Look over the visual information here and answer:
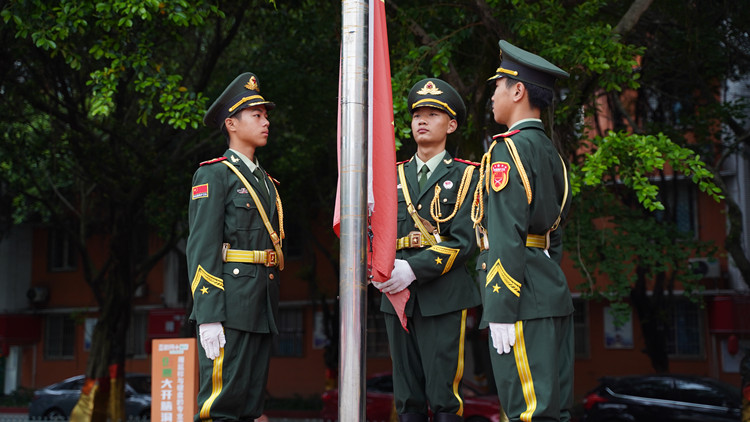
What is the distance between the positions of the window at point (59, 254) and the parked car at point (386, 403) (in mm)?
14734

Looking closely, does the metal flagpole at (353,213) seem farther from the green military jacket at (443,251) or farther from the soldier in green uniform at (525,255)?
the green military jacket at (443,251)

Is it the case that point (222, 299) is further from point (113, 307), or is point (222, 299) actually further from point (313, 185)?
point (313, 185)

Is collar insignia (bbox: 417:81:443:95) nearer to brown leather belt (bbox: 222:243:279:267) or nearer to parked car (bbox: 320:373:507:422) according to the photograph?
brown leather belt (bbox: 222:243:279:267)

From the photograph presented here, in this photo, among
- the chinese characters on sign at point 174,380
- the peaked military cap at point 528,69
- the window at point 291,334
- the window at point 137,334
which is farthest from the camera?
the window at point 137,334

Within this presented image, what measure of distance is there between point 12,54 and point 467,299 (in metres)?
9.07

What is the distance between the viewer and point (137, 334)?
90.2 feet

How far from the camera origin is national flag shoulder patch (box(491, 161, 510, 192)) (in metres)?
3.88

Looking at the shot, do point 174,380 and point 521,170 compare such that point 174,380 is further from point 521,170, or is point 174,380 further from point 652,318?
point 652,318

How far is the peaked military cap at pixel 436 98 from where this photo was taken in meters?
4.85

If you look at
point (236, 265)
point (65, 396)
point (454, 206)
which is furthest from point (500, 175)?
point (65, 396)

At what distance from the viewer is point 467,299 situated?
4672 millimetres

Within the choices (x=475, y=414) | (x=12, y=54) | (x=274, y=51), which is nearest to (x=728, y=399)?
(x=475, y=414)

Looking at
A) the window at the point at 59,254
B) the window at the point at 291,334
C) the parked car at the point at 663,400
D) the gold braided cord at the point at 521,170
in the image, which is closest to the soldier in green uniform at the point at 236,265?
the gold braided cord at the point at 521,170

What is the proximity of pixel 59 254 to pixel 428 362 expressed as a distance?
26.8m
